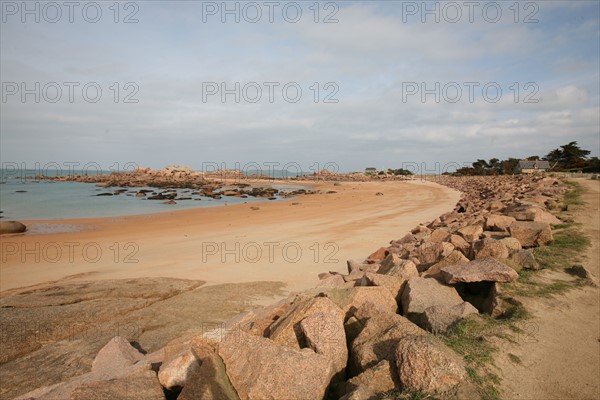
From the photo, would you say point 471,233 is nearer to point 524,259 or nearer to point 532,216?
point 524,259

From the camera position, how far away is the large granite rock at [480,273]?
191 inches

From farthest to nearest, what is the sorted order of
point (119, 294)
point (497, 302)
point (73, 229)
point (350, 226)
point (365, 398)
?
point (73, 229), point (350, 226), point (119, 294), point (497, 302), point (365, 398)

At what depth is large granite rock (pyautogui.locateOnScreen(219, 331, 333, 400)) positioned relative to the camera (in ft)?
9.34

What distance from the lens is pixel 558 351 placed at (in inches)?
152

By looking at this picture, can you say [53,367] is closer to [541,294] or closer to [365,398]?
[365,398]

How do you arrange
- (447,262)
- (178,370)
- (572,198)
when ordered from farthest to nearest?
(572,198) < (447,262) < (178,370)

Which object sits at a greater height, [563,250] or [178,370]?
[563,250]

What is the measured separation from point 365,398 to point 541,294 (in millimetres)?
3701

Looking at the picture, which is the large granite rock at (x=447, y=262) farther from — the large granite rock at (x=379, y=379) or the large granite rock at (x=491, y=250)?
the large granite rock at (x=379, y=379)

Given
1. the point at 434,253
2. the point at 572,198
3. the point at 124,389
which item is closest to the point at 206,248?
the point at 434,253

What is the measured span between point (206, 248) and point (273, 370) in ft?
35.3

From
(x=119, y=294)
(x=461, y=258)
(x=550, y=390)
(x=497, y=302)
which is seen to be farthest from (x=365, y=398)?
(x=119, y=294)

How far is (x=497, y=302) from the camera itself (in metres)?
4.65

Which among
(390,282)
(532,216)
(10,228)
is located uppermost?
(532,216)
